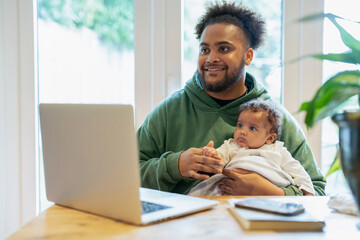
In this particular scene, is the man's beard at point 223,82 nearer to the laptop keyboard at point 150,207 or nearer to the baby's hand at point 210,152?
the baby's hand at point 210,152

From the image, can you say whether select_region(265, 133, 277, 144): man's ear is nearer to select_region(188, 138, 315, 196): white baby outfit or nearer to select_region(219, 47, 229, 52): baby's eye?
select_region(188, 138, 315, 196): white baby outfit

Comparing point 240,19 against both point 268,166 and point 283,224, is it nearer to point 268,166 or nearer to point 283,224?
point 268,166

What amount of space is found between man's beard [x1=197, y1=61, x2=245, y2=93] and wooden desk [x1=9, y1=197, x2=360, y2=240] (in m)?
0.87

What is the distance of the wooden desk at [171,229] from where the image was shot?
796 millimetres

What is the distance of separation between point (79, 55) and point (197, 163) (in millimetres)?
1225

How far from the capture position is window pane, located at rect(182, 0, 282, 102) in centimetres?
213

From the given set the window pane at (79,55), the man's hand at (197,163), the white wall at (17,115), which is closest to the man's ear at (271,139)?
the man's hand at (197,163)

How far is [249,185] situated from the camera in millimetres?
1431

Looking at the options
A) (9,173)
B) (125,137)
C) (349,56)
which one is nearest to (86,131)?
(125,137)

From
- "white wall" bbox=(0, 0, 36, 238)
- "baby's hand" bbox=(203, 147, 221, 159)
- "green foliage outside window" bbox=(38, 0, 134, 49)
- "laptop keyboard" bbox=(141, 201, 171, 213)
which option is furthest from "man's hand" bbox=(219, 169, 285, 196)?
"white wall" bbox=(0, 0, 36, 238)

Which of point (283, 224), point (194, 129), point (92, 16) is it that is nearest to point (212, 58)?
point (194, 129)

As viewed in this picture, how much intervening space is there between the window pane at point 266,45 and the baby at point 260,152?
0.54 meters

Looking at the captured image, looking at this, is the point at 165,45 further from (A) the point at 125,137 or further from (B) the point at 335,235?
(B) the point at 335,235

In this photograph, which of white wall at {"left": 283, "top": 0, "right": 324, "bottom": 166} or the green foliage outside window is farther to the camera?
the green foliage outside window
